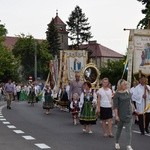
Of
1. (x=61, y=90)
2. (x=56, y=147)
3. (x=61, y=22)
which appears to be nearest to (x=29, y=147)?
(x=56, y=147)

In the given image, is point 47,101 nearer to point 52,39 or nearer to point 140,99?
point 140,99

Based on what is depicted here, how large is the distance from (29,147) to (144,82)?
508cm

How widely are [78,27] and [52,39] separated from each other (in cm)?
648

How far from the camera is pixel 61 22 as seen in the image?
6599 inches

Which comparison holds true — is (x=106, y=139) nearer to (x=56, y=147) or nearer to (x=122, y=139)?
(x=122, y=139)

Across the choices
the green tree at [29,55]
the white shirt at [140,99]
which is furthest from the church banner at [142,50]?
the green tree at [29,55]

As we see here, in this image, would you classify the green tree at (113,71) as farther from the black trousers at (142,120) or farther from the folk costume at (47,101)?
the black trousers at (142,120)

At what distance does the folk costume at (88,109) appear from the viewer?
51.6 feet

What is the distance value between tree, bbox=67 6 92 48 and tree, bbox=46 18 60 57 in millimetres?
3502

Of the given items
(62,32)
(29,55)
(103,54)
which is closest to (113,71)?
(29,55)

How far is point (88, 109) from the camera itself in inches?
623

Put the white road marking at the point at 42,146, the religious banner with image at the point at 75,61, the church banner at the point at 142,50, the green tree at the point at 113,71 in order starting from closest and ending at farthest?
1. the white road marking at the point at 42,146
2. the church banner at the point at 142,50
3. the religious banner with image at the point at 75,61
4. the green tree at the point at 113,71

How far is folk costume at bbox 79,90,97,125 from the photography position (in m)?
15.7

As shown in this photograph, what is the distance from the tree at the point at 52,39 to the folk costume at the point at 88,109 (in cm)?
10818
